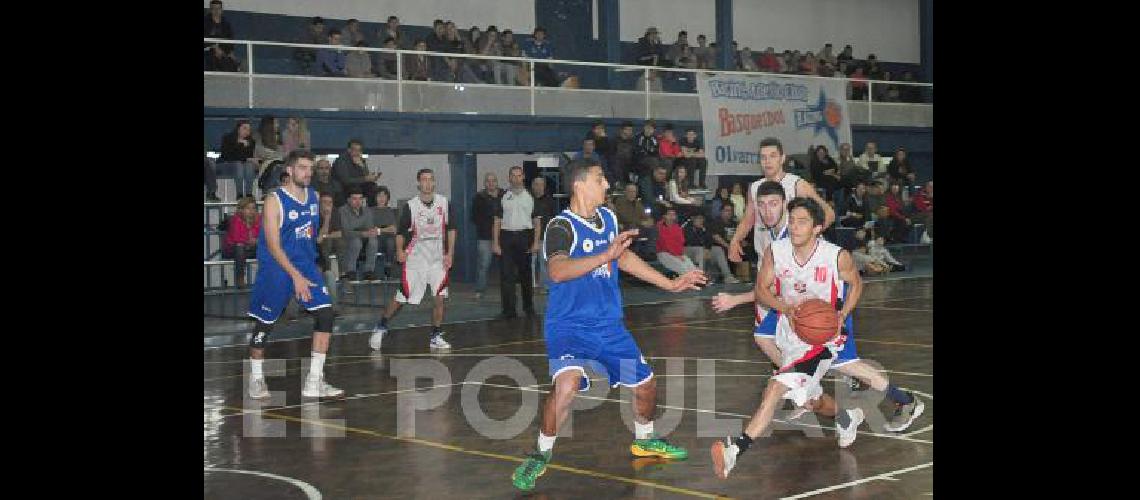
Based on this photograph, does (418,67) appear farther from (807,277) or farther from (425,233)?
(807,277)

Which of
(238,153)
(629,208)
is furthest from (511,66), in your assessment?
(238,153)

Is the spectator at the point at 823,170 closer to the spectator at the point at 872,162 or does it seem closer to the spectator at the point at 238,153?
the spectator at the point at 872,162

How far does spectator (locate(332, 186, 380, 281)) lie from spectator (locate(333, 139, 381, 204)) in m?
0.13

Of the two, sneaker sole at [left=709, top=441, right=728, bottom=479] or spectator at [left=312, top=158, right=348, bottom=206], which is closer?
sneaker sole at [left=709, top=441, right=728, bottom=479]

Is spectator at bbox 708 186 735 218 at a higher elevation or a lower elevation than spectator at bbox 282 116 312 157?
lower

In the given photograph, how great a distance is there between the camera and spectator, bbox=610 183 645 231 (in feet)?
72.0

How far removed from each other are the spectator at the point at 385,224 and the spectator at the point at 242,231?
184 centimetres

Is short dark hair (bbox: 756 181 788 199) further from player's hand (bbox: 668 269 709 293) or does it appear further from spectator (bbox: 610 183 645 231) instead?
spectator (bbox: 610 183 645 231)

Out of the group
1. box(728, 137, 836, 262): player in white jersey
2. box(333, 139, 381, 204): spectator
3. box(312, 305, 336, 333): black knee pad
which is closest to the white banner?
box(333, 139, 381, 204): spectator

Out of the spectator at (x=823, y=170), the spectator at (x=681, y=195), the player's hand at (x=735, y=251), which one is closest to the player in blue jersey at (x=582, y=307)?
the player's hand at (x=735, y=251)

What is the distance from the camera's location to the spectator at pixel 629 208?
2194 cm

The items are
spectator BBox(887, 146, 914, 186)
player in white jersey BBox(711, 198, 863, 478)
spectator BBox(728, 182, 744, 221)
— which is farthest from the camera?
spectator BBox(887, 146, 914, 186)
